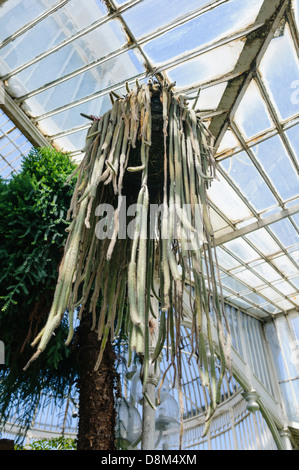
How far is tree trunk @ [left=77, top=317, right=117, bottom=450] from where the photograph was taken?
2.00 m

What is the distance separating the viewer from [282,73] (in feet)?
11.8

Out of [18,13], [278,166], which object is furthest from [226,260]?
[18,13]

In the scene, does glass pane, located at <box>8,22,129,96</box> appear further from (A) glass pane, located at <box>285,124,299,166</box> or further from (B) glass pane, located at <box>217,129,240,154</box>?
(A) glass pane, located at <box>285,124,299,166</box>

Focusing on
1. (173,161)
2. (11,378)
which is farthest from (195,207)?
(11,378)

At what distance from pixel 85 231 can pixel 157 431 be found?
8.70ft

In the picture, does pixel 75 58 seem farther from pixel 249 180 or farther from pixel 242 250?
pixel 242 250

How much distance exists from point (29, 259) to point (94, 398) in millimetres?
864

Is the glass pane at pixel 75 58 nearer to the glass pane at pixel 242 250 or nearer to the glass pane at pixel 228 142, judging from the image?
the glass pane at pixel 228 142

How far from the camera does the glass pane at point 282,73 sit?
11.0 feet

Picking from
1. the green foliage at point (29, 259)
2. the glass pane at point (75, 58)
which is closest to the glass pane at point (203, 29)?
the glass pane at point (75, 58)

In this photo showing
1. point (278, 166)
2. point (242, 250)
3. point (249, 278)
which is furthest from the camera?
point (249, 278)

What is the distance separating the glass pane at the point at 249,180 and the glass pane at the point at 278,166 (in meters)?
0.12

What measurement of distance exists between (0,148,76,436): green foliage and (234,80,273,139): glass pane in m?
2.26
